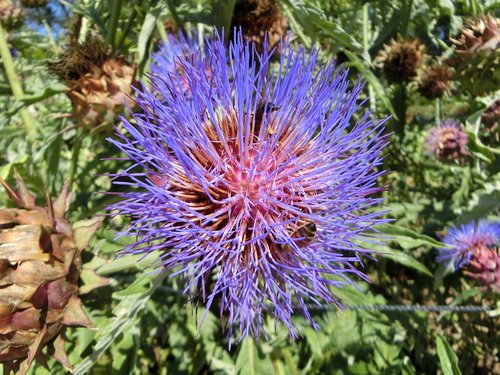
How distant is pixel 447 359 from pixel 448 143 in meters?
0.87

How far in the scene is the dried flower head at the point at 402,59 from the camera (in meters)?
1.69

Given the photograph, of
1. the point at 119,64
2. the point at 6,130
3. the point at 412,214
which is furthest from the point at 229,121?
the point at 412,214

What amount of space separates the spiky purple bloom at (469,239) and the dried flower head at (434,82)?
60cm

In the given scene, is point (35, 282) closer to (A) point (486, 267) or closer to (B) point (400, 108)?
(A) point (486, 267)

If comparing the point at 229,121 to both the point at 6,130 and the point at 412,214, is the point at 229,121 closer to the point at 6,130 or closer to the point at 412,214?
the point at 6,130

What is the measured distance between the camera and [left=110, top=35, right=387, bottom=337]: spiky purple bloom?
863mm

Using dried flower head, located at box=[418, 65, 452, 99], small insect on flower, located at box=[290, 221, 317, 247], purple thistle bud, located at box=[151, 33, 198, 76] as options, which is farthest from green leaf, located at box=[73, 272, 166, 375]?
dried flower head, located at box=[418, 65, 452, 99]

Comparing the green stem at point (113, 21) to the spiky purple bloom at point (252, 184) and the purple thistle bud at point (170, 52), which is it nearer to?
the purple thistle bud at point (170, 52)

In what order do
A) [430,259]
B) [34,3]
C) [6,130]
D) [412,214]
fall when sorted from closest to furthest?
[6,130] → [412,214] → [430,259] → [34,3]

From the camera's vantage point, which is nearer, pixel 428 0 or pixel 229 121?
pixel 229 121

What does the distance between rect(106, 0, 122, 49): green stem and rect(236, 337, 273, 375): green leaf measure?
0.98m

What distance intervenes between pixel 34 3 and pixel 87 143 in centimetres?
107

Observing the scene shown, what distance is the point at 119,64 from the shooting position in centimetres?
129

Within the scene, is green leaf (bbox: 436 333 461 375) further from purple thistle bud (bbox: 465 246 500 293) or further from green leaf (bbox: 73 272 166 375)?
green leaf (bbox: 73 272 166 375)
